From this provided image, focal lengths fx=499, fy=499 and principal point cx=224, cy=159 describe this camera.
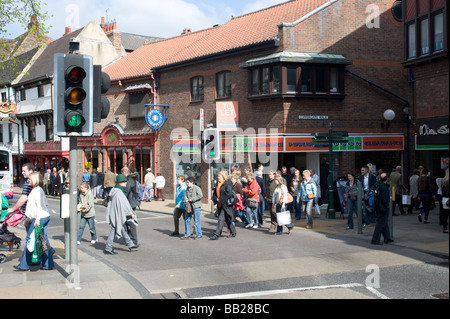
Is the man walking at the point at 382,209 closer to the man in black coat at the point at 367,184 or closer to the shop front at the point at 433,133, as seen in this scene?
the man in black coat at the point at 367,184

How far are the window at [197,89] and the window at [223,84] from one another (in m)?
1.13

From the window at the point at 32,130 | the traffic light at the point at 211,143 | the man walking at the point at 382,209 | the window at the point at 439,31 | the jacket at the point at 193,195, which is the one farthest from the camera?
the window at the point at 32,130

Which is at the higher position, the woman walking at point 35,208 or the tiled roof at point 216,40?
the tiled roof at point 216,40

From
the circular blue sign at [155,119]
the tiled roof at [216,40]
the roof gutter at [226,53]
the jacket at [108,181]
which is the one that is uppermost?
the tiled roof at [216,40]

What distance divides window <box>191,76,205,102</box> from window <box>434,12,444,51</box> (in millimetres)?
11073

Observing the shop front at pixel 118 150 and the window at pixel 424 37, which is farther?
the shop front at pixel 118 150

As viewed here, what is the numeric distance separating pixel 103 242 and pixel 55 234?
237 centimetres

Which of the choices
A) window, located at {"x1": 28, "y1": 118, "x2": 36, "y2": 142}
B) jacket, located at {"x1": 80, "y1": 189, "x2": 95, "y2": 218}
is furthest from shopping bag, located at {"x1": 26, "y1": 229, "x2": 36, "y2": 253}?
window, located at {"x1": 28, "y1": 118, "x2": 36, "y2": 142}

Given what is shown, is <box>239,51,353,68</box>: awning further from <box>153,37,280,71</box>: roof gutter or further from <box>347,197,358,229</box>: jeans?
<box>347,197,358,229</box>: jeans

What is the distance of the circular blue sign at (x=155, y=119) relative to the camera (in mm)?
25969

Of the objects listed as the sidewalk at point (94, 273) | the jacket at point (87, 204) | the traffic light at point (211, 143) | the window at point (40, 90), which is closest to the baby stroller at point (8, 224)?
the sidewalk at point (94, 273)

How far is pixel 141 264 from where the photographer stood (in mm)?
10266

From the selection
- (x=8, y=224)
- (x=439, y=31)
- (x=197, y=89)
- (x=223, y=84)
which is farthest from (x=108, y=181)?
(x=439, y=31)

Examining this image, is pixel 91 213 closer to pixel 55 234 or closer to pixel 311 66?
pixel 55 234
